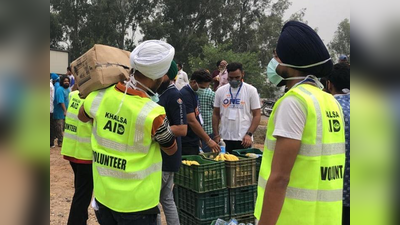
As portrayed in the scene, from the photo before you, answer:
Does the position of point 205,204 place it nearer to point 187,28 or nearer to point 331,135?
point 331,135

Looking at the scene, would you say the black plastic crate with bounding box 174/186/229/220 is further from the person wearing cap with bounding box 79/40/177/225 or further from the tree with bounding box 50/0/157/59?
the tree with bounding box 50/0/157/59

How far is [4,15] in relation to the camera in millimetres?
730

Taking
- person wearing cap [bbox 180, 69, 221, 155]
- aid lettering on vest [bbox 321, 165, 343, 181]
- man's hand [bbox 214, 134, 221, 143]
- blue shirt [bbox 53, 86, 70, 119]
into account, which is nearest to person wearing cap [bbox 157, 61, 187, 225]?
person wearing cap [bbox 180, 69, 221, 155]

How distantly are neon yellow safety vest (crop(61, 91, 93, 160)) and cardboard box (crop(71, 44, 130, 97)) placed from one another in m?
0.79

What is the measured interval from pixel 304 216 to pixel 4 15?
61.0 inches

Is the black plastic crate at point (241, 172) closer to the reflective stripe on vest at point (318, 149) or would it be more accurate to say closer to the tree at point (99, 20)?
the reflective stripe on vest at point (318, 149)

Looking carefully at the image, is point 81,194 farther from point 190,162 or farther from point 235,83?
point 235,83

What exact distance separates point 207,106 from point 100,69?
3.41 m

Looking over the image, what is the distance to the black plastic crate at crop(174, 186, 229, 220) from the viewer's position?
13.0ft

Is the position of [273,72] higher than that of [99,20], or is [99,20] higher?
[99,20]

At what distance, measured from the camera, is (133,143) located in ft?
7.27

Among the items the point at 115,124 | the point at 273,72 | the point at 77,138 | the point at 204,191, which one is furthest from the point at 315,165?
the point at 77,138

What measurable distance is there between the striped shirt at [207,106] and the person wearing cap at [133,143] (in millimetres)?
3607

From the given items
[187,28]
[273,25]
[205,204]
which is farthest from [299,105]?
[187,28]
